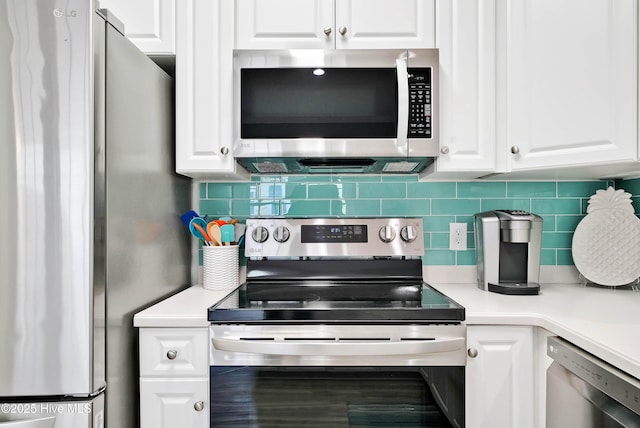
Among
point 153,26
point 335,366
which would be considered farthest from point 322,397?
point 153,26

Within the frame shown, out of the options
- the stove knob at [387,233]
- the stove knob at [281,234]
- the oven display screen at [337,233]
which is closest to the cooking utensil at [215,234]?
the stove knob at [281,234]

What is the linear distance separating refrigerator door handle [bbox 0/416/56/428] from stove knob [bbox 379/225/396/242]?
4.14 feet

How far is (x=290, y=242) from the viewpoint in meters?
1.76

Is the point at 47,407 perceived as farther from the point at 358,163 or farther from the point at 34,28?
the point at 358,163

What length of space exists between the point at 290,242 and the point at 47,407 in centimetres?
98

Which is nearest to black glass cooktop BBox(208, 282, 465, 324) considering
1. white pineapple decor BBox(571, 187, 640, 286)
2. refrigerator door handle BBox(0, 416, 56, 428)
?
refrigerator door handle BBox(0, 416, 56, 428)

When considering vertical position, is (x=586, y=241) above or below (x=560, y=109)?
below

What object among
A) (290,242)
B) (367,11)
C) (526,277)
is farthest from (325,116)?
(526,277)

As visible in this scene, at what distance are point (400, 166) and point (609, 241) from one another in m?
0.91

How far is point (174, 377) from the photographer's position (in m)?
1.28

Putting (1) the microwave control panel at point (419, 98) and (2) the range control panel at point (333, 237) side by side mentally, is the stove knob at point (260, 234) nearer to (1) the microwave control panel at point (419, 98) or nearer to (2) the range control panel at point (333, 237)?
(2) the range control panel at point (333, 237)

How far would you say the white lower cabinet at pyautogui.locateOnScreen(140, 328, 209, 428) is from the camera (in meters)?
1.28

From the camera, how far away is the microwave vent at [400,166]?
169cm

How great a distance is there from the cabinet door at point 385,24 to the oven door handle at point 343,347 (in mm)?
1089
